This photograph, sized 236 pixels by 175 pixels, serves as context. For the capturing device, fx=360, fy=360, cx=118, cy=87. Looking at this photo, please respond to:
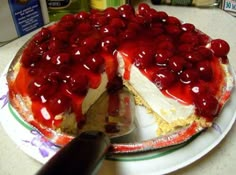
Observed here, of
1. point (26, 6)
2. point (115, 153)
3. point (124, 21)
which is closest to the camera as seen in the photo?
point (115, 153)

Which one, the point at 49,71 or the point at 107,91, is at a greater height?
the point at 49,71

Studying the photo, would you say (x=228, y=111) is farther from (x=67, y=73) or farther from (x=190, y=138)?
(x=67, y=73)

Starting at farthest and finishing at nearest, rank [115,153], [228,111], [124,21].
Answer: [124,21] → [228,111] → [115,153]

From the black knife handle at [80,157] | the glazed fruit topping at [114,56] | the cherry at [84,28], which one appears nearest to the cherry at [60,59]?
the glazed fruit topping at [114,56]

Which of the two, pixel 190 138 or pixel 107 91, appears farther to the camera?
pixel 107 91

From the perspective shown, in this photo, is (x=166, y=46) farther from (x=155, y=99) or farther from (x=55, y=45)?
(x=55, y=45)

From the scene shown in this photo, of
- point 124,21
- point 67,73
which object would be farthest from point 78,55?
point 124,21

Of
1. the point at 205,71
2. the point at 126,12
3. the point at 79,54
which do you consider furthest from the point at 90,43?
the point at 205,71

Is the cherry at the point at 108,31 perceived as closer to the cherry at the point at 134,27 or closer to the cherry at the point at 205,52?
the cherry at the point at 134,27

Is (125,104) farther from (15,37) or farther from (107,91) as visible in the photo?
(15,37)
